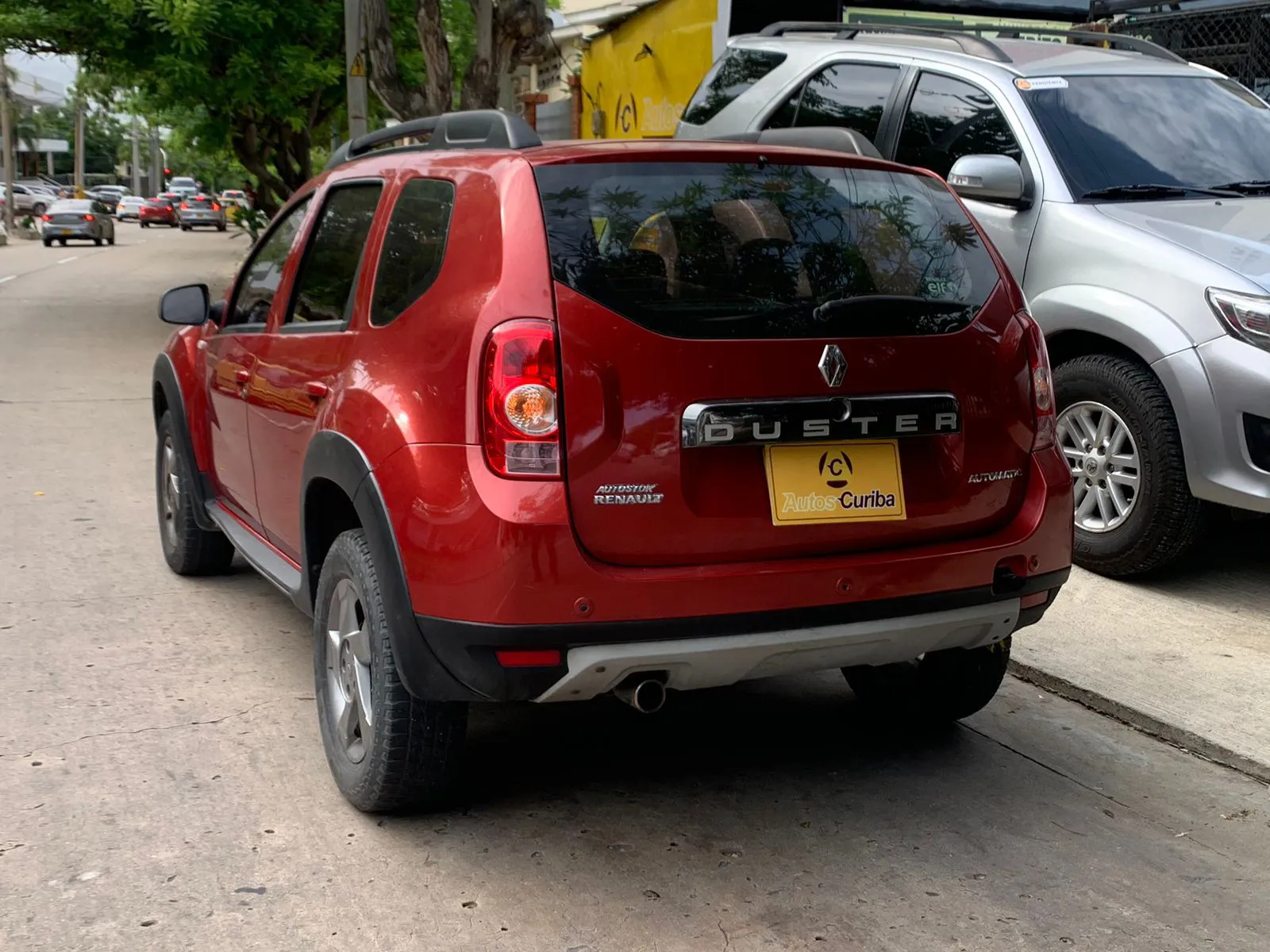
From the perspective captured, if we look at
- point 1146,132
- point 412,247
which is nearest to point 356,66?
point 1146,132

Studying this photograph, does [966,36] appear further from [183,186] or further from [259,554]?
[183,186]

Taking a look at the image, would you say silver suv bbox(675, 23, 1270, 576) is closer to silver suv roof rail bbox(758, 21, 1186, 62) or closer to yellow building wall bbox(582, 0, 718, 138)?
silver suv roof rail bbox(758, 21, 1186, 62)

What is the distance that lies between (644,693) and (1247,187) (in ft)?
14.2

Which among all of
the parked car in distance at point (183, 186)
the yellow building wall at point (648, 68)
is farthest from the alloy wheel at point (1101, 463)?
the parked car in distance at point (183, 186)

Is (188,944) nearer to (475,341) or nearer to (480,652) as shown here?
(480,652)

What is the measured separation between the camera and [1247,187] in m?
6.24

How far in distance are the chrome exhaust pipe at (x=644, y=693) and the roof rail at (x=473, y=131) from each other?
1.40 meters

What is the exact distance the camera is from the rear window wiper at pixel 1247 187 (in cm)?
622

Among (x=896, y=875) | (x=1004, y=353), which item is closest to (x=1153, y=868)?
(x=896, y=875)

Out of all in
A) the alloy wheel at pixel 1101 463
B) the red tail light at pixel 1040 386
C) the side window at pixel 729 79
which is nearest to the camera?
the red tail light at pixel 1040 386

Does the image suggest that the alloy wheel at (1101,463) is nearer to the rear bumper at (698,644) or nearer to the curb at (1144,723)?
the curb at (1144,723)

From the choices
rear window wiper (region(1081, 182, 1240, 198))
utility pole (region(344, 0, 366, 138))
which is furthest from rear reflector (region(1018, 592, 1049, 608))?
utility pole (region(344, 0, 366, 138))

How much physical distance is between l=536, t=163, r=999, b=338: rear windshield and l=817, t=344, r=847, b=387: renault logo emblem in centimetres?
5

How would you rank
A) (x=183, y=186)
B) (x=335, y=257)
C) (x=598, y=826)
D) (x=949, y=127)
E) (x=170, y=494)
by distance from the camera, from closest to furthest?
(x=598, y=826), (x=335, y=257), (x=170, y=494), (x=949, y=127), (x=183, y=186)
